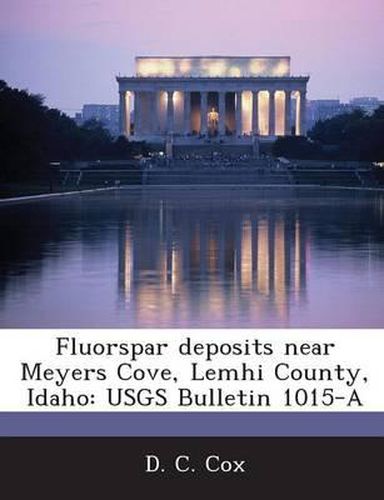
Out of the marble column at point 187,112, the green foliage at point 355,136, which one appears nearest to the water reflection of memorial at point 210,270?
the green foliage at point 355,136

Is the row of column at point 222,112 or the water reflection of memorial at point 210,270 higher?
the row of column at point 222,112

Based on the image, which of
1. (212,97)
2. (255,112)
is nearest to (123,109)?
(212,97)

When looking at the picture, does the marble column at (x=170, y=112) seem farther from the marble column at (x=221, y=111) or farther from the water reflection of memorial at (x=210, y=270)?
the water reflection of memorial at (x=210, y=270)

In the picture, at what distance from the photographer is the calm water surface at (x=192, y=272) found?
14062mm

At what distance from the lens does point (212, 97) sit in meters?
142

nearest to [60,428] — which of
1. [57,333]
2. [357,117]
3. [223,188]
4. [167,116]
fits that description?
[57,333]

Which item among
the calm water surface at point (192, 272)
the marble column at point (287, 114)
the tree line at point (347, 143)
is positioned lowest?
the calm water surface at point (192, 272)

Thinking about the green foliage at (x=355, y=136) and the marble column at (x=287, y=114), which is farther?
the marble column at (x=287, y=114)

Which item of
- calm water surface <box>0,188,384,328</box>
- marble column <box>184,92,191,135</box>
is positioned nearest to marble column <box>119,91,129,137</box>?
marble column <box>184,92,191,135</box>

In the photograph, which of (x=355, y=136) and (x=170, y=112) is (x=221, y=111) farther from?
(x=355, y=136)

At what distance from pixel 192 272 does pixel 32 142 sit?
146 feet

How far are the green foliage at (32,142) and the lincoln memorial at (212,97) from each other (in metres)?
30.2
